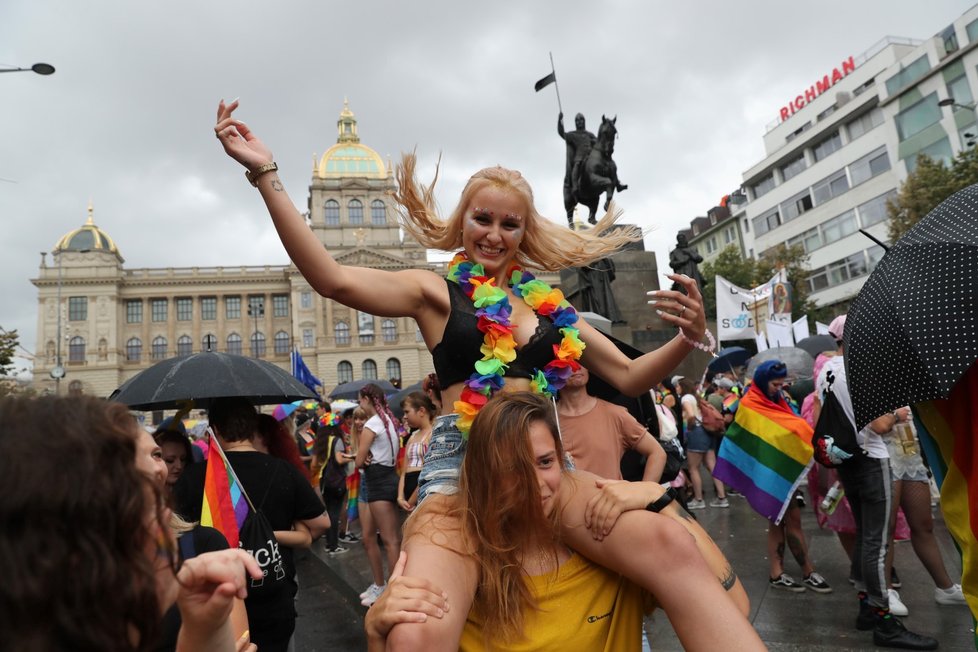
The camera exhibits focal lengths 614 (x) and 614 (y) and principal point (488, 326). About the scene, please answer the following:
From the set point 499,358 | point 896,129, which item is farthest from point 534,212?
point 896,129

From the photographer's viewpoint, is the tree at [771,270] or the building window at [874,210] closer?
the building window at [874,210]

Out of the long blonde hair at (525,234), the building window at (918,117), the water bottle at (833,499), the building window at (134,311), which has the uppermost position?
the building window at (134,311)

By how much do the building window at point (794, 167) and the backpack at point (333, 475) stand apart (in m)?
42.2

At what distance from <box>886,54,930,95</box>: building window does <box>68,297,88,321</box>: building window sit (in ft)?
223

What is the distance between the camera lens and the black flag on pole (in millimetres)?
12594

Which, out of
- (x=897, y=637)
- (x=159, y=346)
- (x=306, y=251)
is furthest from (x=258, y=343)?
(x=306, y=251)

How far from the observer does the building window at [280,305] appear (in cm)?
6475

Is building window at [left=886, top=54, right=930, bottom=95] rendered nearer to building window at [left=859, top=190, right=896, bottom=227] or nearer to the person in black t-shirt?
building window at [left=859, top=190, right=896, bottom=227]

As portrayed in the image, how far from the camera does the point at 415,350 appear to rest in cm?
6128

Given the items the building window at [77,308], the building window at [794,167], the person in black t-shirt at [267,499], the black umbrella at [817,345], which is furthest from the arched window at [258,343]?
the person in black t-shirt at [267,499]

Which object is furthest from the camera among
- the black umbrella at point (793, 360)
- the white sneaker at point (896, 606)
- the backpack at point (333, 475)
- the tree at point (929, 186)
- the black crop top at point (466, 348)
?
the tree at point (929, 186)

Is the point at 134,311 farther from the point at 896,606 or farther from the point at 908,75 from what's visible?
the point at 896,606

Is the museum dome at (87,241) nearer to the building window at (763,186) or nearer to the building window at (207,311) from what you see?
the building window at (207,311)

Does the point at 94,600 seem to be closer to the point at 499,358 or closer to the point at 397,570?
the point at 397,570
